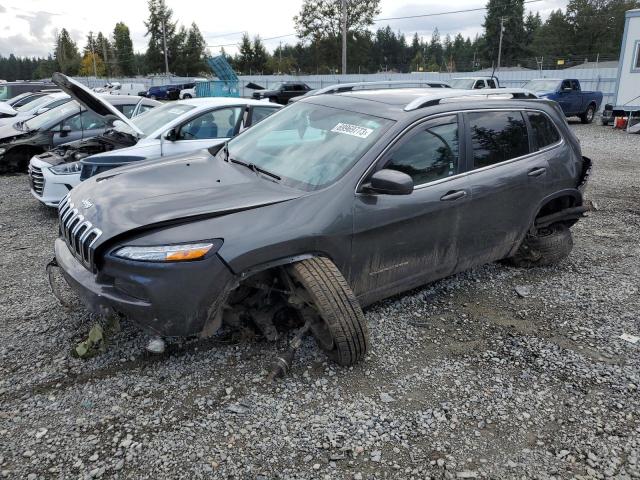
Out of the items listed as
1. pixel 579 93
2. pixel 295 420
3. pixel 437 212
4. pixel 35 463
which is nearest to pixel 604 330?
pixel 437 212

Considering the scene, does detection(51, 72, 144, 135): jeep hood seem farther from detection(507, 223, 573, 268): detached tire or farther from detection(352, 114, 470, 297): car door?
detection(507, 223, 573, 268): detached tire

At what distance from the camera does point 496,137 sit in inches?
161

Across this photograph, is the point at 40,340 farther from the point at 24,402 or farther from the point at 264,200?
the point at 264,200

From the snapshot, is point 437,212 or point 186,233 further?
point 437,212

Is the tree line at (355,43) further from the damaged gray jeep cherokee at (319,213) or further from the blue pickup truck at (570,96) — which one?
the damaged gray jeep cherokee at (319,213)

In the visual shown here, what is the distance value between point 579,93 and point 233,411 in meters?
20.2

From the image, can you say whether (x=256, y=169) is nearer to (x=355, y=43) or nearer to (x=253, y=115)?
(x=253, y=115)

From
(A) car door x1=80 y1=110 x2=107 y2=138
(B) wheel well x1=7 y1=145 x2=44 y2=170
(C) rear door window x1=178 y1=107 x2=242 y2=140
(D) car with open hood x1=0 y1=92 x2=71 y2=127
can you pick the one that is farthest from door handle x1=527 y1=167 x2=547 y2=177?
(D) car with open hood x1=0 y1=92 x2=71 y2=127

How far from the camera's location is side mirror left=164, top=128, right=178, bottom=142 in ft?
22.3

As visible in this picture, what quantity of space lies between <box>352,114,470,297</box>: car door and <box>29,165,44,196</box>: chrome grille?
5.25 meters

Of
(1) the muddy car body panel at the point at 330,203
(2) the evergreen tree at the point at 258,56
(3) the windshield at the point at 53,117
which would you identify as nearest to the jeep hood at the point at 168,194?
(1) the muddy car body panel at the point at 330,203

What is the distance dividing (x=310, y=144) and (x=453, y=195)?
1.14 meters

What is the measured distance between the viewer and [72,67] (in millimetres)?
89812

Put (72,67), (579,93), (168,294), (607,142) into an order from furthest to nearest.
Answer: (72,67) < (579,93) < (607,142) < (168,294)
